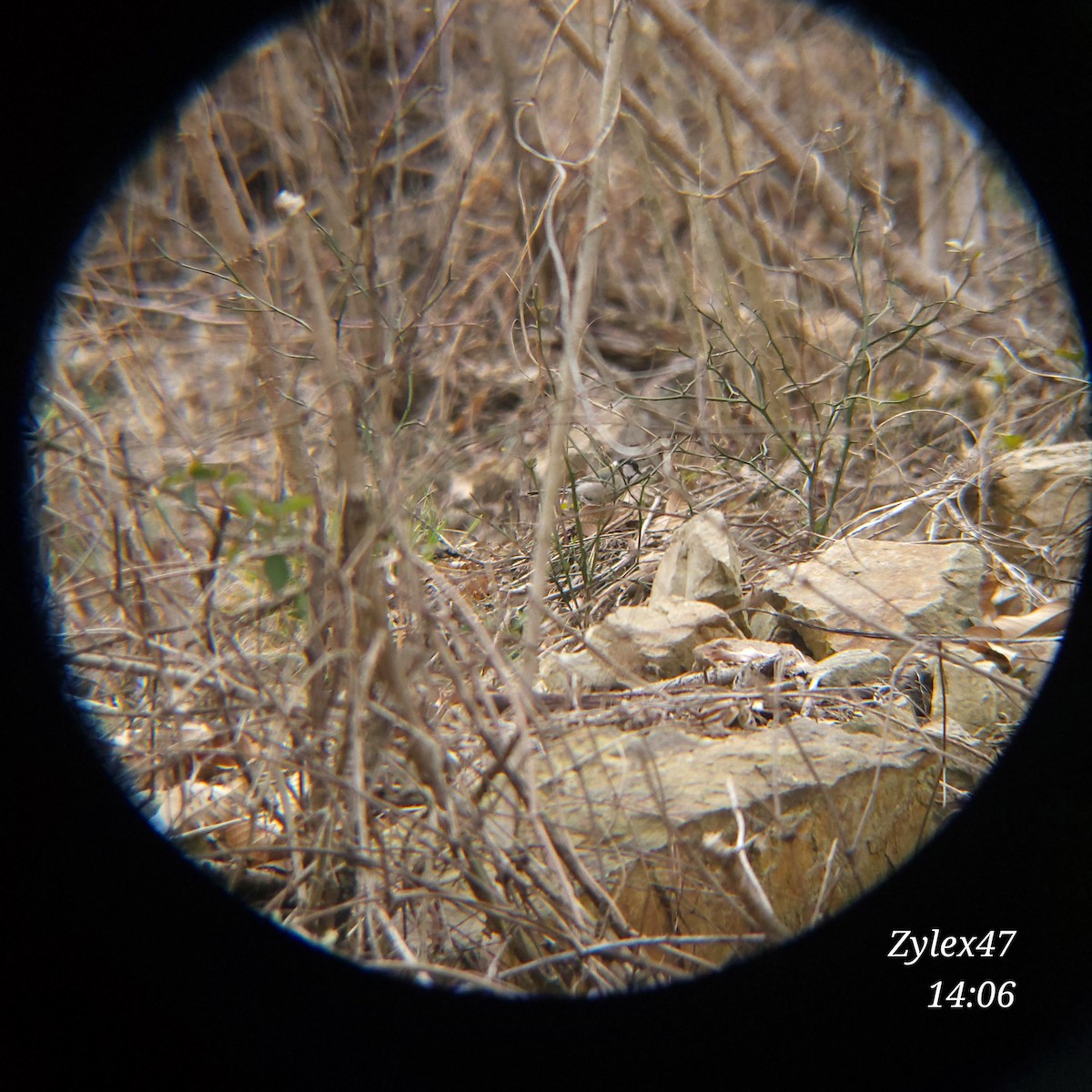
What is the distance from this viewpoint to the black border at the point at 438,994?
4.86 ft

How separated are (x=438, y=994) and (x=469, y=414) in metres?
2.79

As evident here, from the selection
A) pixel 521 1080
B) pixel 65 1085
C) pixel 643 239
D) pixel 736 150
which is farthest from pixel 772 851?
pixel 643 239

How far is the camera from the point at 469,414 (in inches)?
154

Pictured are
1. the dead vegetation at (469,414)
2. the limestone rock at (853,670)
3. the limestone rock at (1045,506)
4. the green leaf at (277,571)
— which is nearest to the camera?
the green leaf at (277,571)

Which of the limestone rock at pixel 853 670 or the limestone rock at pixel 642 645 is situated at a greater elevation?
the limestone rock at pixel 642 645

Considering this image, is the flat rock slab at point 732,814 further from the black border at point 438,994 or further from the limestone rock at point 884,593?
the limestone rock at point 884,593

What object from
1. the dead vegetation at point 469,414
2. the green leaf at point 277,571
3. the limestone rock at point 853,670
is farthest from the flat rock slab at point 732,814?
the green leaf at point 277,571

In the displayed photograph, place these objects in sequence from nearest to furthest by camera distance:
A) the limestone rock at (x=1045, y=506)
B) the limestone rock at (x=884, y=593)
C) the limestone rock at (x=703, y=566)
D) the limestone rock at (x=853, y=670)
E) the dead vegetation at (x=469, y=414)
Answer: the dead vegetation at (x=469, y=414), the limestone rock at (x=853, y=670), the limestone rock at (x=884, y=593), the limestone rock at (x=703, y=566), the limestone rock at (x=1045, y=506)

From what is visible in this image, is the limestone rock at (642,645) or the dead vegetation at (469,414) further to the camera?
the limestone rock at (642,645)

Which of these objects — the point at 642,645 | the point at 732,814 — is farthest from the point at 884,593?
the point at 732,814

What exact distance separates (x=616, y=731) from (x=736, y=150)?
298 cm

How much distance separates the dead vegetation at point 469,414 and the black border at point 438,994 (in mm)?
101

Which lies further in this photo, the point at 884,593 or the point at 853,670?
the point at 884,593

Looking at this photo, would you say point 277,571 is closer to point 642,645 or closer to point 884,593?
point 642,645
